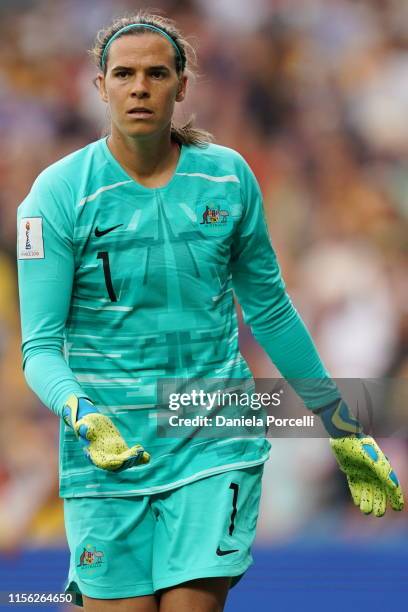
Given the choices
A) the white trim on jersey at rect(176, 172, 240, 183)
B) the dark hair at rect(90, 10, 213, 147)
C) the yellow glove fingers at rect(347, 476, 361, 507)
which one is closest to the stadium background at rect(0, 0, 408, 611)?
the yellow glove fingers at rect(347, 476, 361, 507)

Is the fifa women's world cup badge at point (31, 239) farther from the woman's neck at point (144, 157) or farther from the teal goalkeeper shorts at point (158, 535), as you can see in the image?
the teal goalkeeper shorts at point (158, 535)

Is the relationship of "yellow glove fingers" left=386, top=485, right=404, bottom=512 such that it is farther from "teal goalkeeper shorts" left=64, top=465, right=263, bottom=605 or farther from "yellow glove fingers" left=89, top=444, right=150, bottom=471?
"yellow glove fingers" left=89, top=444, right=150, bottom=471

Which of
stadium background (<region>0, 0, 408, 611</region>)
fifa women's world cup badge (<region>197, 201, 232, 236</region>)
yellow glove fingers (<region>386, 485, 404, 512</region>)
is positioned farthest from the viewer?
stadium background (<region>0, 0, 408, 611</region>)

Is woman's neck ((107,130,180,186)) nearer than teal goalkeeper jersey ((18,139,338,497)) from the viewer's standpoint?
No

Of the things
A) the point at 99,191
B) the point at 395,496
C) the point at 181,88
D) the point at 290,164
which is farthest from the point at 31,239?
the point at 290,164

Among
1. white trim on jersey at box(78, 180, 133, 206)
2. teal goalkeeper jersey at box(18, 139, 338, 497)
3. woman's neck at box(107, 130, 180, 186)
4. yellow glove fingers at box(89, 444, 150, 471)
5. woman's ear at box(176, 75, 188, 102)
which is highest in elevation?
woman's ear at box(176, 75, 188, 102)

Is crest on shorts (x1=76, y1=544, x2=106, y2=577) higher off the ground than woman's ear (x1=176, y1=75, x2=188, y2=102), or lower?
lower

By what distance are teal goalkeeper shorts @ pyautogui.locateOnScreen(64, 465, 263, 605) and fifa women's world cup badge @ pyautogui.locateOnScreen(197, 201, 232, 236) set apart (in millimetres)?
609

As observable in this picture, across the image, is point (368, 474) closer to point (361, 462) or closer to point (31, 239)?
point (361, 462)

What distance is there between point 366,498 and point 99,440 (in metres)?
0.92

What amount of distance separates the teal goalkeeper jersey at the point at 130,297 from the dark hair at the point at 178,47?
0.34 feet

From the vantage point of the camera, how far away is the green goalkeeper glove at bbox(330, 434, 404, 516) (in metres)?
3.18

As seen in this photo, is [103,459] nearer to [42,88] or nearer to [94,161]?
[94,161]

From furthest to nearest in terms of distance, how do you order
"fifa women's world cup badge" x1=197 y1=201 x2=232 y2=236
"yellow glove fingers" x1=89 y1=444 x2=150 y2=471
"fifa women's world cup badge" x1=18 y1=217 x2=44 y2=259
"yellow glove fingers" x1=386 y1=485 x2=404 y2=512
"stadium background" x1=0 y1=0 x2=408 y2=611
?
"stadium background" x1=0 y1=0 x2=408 y2=611 < "yellow glove fingers" x1=386 y1=485 x2=404 y2=512 < "fifa women's world cup badge" x1=197 y1=201 x2=232 y2=236 < "fifa women's world cup badge" x1=18 y1=217 x2=44 y2=259 < "yellow glove fingers" x1=89 y1=444 x2=150 y2=471
